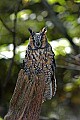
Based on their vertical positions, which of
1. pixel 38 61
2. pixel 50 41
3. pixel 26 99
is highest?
pixel 38 61

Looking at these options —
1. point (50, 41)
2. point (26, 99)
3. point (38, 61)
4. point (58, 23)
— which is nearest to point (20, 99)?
point (26, 99)

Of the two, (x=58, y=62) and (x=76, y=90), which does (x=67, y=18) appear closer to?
(x=58, y=62)

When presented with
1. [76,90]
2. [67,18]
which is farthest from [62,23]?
[76,90]

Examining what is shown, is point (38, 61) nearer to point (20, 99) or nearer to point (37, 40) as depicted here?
point (37, 40)

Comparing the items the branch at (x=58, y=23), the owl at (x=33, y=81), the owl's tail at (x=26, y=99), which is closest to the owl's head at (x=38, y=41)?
the owl at (x=33, y=81)

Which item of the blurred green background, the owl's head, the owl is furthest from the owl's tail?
the blurred green background

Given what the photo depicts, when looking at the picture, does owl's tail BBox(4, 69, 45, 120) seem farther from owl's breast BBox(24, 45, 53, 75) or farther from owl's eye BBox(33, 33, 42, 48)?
owl's eye BBox(33, 33, 42, 48)
